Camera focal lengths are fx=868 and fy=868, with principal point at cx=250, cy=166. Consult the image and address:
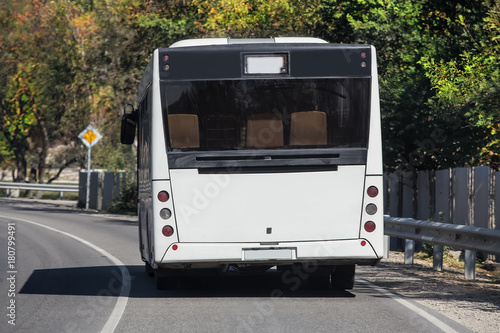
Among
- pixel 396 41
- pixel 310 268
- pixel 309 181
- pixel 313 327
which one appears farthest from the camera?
pixel 396 41

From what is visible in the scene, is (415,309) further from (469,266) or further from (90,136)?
(90,136)

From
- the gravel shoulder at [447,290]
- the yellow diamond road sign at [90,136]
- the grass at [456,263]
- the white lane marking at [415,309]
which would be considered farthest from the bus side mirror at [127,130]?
the yellow diamond road sign at [90,136]

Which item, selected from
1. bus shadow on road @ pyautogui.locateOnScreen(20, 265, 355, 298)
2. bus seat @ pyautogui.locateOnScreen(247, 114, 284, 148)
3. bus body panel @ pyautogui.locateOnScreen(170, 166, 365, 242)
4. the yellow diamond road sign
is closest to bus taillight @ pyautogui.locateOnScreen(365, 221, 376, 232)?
bus body panel @ pyautogui.locateOnScreen(170, 166, 365, 242)

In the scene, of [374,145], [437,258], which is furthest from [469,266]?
[374,145]

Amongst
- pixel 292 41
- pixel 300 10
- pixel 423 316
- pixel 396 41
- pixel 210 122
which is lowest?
pixel 423 316

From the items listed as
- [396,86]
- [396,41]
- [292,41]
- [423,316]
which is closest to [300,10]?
[396,41]

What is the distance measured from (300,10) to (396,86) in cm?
1219

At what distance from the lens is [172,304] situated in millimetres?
10305

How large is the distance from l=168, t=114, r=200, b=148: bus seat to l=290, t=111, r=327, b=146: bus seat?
1144mm

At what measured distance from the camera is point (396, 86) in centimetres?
2169

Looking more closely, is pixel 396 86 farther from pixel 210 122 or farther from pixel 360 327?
pixel 360 327

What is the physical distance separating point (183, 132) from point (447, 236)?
5249 mm

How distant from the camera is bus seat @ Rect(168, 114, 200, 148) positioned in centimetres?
1024

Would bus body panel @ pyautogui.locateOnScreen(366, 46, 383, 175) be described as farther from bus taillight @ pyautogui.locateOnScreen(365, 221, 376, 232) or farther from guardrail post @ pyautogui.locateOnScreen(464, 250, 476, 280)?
guardrail post @ pyautogui.locateOnScreen(464, 250, 476, 280)
